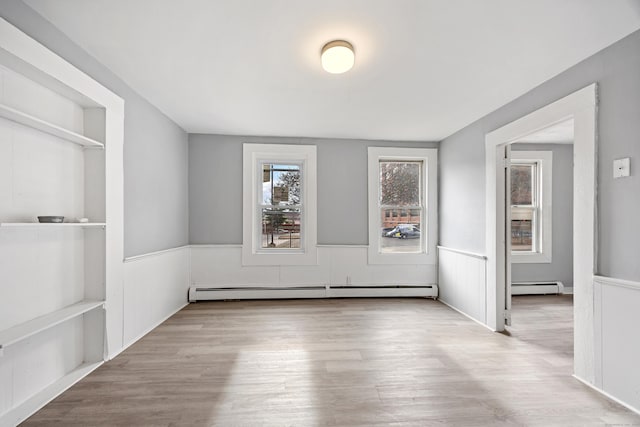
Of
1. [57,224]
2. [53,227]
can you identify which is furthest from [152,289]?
[57,224]

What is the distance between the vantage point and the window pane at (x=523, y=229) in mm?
5020

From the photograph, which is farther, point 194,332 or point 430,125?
point 430,125

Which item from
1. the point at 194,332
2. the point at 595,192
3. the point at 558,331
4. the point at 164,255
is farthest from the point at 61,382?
the point at 558,331

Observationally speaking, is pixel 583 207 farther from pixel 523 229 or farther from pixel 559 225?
pixel 559 225

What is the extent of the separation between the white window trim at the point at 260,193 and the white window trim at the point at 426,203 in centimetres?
87

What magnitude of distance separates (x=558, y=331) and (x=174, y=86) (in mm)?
4629

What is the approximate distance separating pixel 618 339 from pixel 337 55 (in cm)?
267

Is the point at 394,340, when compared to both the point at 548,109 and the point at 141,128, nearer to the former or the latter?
the point at 548,109

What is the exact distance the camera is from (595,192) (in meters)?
2.21

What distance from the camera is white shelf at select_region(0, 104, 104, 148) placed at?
65.9 inches

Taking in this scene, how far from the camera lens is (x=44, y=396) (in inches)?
79.4

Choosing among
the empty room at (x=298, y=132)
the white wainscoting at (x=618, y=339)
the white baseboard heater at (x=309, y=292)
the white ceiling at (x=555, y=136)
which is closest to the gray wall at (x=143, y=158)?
the empty room at (x=298, y=132)

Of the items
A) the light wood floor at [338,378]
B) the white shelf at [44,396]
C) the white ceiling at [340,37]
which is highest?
the white ceiling at [340,37]

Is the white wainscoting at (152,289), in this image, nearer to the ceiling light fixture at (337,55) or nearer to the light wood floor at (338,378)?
the light wood floor at (338,378)
